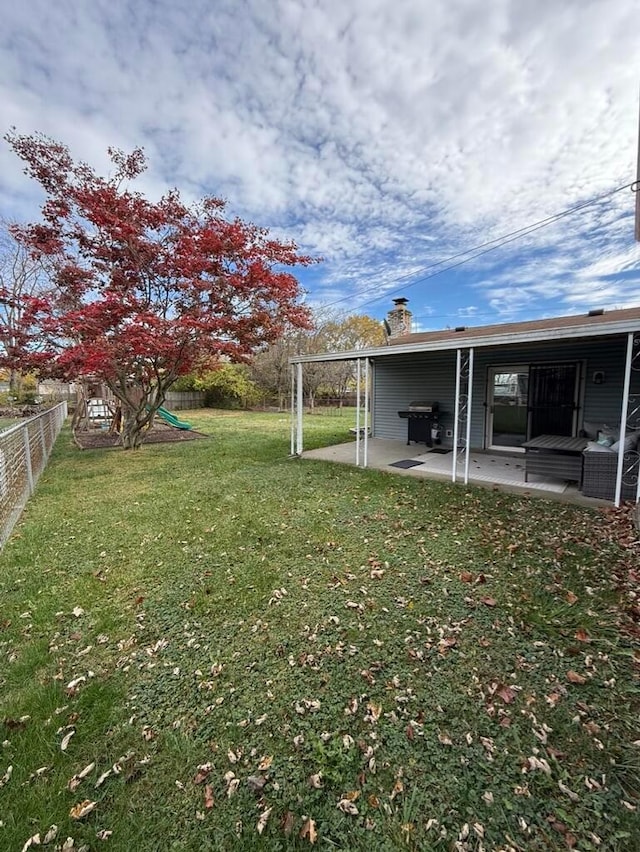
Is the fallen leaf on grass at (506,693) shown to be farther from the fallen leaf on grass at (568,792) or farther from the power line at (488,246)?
the power line at (488,246)

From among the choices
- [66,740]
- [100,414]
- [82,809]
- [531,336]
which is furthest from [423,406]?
[100,414]

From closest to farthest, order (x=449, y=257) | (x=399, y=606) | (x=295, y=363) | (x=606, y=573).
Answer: (x=399, y=606) → (x=606, y=573) → (x=295, y=363) → (x=449, y=257)

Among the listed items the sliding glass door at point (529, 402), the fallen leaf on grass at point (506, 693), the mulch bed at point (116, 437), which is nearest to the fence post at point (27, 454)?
the mulch bed at point (116, 437)

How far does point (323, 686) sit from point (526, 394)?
7260 mm

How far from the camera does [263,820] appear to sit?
1.43 metres

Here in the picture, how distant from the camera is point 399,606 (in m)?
2.71

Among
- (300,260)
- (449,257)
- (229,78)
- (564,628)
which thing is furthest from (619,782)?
(449,257)

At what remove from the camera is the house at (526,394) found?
5.15m

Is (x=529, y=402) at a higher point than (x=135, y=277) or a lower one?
lower

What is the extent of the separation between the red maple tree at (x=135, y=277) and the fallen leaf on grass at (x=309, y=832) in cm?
690

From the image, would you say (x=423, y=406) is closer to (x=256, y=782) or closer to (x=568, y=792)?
(x=568, y=792)

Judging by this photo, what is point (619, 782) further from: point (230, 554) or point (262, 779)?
point (230, 554)

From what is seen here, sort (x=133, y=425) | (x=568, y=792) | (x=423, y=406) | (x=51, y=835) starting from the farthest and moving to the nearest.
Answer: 1. (x=133, y=425)
2. (x=423, y=406)
3. (x=568, y=792)
4. (x=51, y=835)

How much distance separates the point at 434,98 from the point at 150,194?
6.25m
